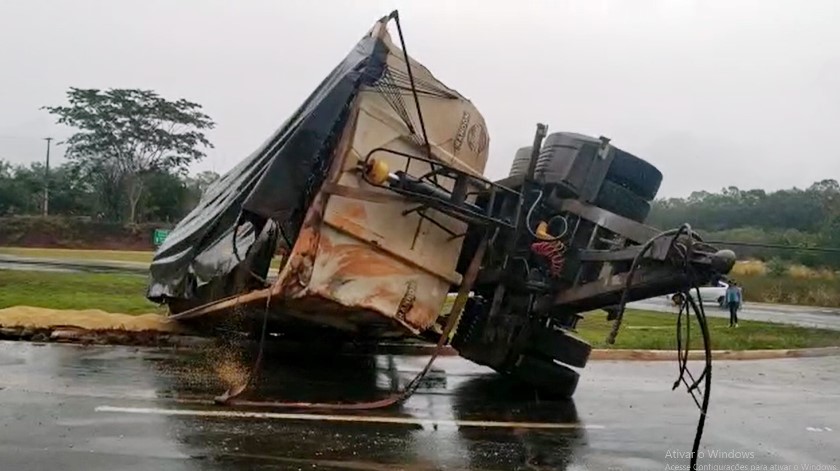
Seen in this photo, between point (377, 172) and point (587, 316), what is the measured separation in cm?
1235

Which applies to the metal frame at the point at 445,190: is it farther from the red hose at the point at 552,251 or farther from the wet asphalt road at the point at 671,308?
the wet asphalt road at the point at 671,308

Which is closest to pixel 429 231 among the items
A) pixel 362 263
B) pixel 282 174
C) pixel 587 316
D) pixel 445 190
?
pixel 445 190

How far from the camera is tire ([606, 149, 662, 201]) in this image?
26.9 feet

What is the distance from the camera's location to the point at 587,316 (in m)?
18.6

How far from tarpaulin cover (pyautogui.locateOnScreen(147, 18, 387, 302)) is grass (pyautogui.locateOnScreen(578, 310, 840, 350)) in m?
Result: 6.55

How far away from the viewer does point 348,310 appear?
7.32m

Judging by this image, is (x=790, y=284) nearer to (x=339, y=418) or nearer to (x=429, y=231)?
(x=429, y=231)

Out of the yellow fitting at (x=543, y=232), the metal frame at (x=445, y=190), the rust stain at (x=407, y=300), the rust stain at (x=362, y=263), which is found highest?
the metal frame at (x=445, y=190)

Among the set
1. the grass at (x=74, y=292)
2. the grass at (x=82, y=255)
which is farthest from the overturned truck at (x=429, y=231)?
the grass at (x=82, y=255)

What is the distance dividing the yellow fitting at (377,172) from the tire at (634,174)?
226 centimetres

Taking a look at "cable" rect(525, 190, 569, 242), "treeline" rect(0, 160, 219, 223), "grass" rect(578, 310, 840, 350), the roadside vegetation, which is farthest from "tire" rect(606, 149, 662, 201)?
"treeline" rect(0, 160, 219, 223)

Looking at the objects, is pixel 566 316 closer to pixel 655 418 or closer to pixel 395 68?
pixel 655 418

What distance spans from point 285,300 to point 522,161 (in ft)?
8.96

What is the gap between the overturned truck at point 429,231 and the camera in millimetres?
7074
